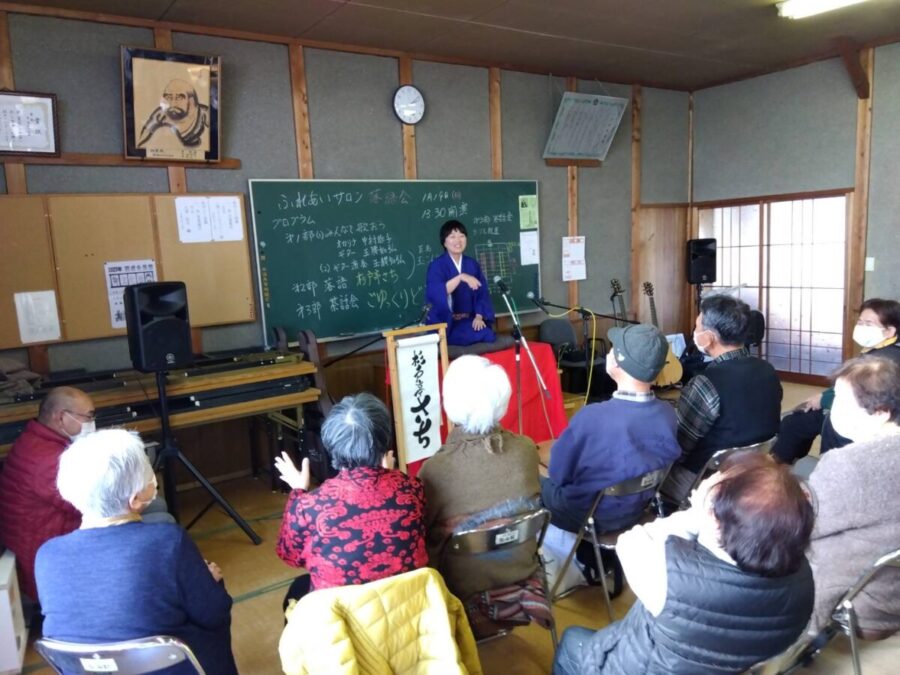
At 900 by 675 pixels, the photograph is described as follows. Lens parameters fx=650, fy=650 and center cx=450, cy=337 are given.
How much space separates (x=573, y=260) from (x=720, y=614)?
4.89m

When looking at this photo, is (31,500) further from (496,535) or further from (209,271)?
(209,271)

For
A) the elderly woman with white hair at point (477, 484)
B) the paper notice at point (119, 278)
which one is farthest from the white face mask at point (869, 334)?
the paper notice at point (119, 278)

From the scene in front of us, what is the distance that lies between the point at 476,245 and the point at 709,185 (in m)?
2.86

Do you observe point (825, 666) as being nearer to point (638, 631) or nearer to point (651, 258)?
point (638, 631)

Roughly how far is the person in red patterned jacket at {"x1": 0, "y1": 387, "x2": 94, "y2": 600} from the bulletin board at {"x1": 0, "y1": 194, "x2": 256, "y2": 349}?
4.49 feet

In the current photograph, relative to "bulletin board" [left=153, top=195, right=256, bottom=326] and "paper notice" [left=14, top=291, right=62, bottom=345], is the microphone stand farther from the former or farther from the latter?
"paper notice" [left=14, top=291, right=62, bottom=345]

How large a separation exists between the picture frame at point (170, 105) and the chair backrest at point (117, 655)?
3137 millimetres

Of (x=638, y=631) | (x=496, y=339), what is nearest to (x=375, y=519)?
(x=638, y=631)

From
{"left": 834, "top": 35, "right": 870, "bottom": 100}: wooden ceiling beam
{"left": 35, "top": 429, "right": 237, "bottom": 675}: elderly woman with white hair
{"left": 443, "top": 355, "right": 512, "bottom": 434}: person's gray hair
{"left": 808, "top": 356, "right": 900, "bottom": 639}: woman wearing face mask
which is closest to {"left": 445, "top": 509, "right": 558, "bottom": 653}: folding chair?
{"left": 443, "top": 355, "right": 512, "bottom": 434}: person's gray hair

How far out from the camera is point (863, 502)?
1699mm

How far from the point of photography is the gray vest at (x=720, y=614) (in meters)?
1.20

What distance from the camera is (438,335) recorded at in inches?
148

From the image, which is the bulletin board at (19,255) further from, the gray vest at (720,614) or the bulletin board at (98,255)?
the gray vest at (720,614)

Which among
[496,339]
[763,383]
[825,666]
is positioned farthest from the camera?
[496,339]
